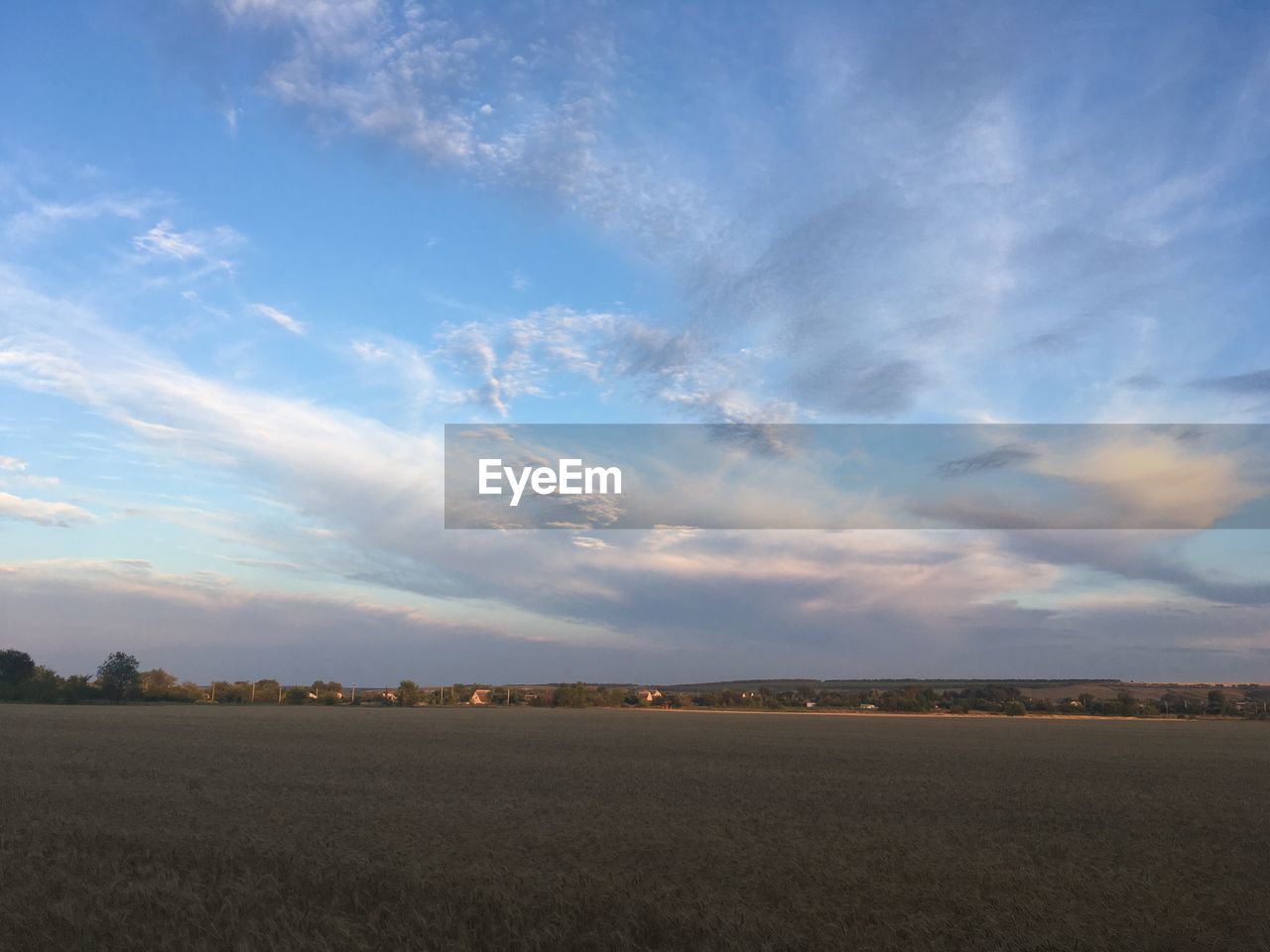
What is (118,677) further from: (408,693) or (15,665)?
(408,693)

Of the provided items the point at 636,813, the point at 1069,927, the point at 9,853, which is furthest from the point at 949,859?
the point at 9,853

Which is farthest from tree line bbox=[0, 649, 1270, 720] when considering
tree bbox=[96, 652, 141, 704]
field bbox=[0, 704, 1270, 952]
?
field bbox=[0, 704, 1270, 952]

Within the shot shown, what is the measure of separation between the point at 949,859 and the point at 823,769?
15199mm

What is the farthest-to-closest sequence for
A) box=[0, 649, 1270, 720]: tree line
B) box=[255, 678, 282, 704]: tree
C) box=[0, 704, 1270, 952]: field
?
1. box=[255, 678, 282, 704]: tree
2. box=[0, 649, 1270, 720]: tree line
3. box=[0, 704, 1270, 952]: field

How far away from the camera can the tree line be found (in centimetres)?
10900

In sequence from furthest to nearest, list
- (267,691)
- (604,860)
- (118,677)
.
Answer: (267,691), (118,677), (604,860)

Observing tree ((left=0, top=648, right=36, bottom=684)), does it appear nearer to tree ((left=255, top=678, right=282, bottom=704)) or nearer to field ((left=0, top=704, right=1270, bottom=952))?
tree ((left=255, top=678, right=282, bottom=704))

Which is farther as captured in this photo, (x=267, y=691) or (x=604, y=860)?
(x=267, y=691)

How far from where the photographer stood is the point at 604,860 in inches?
461

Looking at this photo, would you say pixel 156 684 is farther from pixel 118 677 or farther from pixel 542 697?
pixel 542 697

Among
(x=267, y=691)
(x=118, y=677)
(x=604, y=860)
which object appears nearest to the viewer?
(x=604, y=860)

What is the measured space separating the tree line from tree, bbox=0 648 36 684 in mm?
112

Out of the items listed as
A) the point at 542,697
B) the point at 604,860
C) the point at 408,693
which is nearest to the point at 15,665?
the point at 408,693

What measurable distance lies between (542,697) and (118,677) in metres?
70.3
